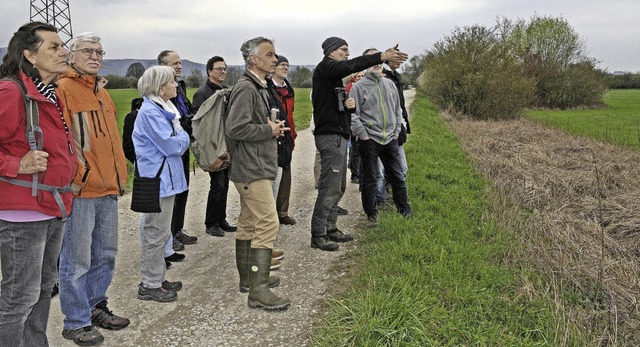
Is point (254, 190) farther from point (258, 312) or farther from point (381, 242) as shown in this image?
point (381, 242)

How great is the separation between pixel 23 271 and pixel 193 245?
3.11 m

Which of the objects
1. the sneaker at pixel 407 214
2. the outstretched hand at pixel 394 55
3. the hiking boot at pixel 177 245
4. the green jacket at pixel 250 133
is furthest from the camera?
the sneaker at pixel 407 214

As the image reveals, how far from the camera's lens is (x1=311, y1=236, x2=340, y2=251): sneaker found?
5.67 meters

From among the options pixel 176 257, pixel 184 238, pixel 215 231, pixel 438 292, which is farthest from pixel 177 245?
pixel 438 292

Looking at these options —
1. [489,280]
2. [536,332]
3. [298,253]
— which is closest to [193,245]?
[298,253]

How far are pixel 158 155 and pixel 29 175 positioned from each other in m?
1.48

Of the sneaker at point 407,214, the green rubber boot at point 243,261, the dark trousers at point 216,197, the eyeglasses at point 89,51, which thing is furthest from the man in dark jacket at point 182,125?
the sneaker at point 407,214

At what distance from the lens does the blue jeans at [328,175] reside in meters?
5.54

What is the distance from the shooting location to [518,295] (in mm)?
4176

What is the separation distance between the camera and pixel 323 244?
5.70m

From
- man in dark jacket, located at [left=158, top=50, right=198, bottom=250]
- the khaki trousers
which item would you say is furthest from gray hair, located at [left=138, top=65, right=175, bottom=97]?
man in dark jacket, located at [left=158, top=50, right=198, bottom=250]

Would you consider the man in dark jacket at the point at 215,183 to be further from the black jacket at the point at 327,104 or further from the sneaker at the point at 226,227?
the black jacket at the point at 327,104

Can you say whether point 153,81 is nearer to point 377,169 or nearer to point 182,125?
point 182,125

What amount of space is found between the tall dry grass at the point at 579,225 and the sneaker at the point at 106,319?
3.21 metres
